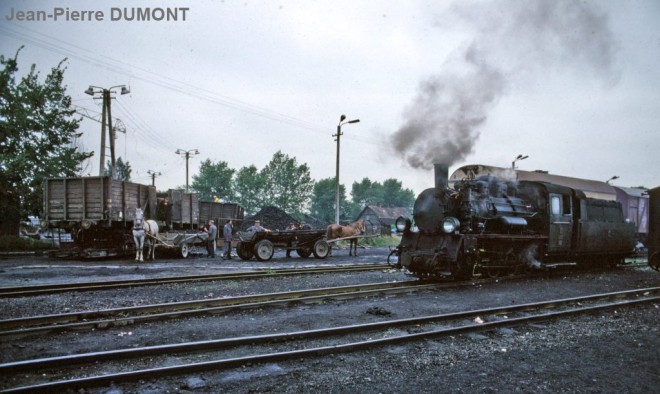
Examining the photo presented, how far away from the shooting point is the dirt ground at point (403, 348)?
→ 3.98 metres

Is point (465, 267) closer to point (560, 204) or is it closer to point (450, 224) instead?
point (450, 224)

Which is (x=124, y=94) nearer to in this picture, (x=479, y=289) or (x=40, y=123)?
(x=40, y=123)

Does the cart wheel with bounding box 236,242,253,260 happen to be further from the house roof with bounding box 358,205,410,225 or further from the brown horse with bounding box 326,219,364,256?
the house roof with bounding box 358,205,410,225

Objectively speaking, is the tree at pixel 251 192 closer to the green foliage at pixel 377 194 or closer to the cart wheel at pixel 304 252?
the green foliage at pixel 377 194

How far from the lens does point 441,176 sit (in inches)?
408

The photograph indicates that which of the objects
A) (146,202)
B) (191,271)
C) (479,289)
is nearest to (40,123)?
(146,202)

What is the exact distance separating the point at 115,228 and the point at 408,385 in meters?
15.4

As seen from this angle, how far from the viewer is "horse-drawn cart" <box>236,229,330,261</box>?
16141mm

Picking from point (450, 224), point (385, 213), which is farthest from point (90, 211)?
point (385, 213)

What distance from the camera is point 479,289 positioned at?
940 centimetres

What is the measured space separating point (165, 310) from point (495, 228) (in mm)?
7971

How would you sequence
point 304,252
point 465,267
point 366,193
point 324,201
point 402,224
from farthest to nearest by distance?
point 366,193 → point 324,201 → point 304,252 → point 402,224 → point 465,267

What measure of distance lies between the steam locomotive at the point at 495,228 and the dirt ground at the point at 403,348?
3.35 ft

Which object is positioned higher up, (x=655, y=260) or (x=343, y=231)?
(x=343, y=231)
